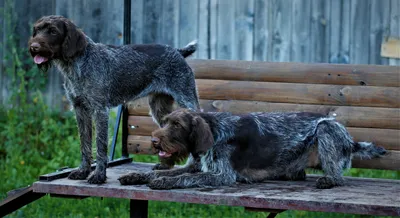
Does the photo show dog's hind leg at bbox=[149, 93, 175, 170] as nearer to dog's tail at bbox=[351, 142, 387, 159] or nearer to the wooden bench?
the wooden bench

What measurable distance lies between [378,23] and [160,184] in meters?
4.56

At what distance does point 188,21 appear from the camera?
944cm

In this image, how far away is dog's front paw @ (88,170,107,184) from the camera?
5.47m

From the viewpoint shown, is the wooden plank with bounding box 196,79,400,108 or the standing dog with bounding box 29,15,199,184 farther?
the wooden plank with bounding box 196,79,400,108

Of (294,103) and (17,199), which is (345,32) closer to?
(294,103)

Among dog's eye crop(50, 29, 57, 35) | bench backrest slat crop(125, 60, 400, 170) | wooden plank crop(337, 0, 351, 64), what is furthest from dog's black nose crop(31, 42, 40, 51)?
wooden plank crop(337, 0, 351, 64)

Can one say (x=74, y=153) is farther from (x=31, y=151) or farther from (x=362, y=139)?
(x=362, y=139)

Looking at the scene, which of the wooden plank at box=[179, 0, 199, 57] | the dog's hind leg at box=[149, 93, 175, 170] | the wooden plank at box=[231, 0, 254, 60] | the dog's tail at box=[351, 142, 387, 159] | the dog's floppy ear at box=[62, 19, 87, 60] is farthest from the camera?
the wooden plank at box=[179, 0, 199, 57]

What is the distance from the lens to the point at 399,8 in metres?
8.97

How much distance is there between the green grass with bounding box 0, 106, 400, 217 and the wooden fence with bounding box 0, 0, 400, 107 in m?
0.60

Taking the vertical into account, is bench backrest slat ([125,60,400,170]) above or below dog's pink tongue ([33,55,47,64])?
below

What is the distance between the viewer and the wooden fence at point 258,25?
29.7ft

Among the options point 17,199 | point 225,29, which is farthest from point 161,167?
point 225,29

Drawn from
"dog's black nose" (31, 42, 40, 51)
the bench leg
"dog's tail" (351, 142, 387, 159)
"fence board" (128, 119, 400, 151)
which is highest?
"dog's black nose" (31, 42, 40, 51)
